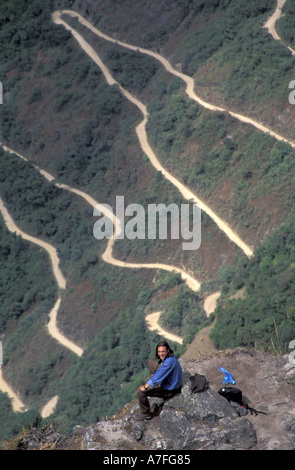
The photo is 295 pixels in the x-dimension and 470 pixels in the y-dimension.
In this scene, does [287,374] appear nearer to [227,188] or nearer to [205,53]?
[227,188]

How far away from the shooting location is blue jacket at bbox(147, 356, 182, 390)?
1173 cm

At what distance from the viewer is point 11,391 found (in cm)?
4112

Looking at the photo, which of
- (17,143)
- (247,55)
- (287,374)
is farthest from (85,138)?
(287,374)

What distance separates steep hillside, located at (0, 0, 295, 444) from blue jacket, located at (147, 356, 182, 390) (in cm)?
1232

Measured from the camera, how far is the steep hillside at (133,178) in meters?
35.3

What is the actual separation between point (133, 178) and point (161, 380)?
3757 cm

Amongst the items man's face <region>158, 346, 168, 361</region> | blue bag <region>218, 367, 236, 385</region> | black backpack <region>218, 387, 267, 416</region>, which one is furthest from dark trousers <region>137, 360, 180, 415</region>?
blue bag <region>218, 367, 236, 385</region>

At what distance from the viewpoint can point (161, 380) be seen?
1177cm

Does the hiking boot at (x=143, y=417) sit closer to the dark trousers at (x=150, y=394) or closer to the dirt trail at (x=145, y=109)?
the dark trousers at (x=150, y=394)

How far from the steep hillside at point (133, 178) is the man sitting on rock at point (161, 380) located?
12.3 metres

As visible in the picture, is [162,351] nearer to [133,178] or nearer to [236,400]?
[236,400]

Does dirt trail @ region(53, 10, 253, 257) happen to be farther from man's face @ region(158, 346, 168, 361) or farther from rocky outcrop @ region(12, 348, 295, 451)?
man's face @ region(158, 346, 168, 361)

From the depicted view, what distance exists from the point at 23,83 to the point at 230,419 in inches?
2240

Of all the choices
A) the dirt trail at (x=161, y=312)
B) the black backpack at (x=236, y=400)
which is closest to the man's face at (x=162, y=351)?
the black backpack at (x=236, y=400)
